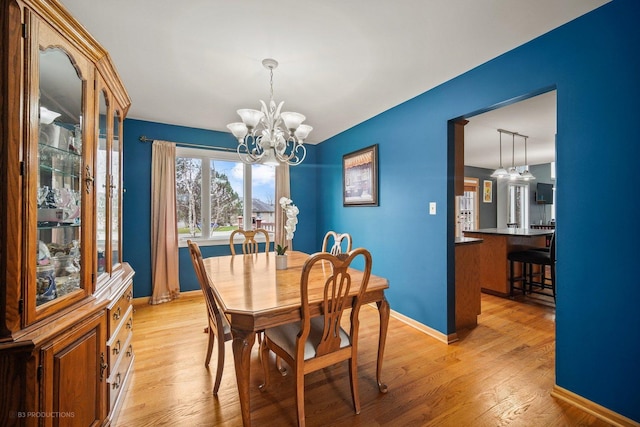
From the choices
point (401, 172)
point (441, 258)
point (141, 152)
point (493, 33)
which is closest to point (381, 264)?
point (441, 258)

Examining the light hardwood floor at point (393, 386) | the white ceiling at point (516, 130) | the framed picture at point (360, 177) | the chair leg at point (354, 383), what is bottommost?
the light hardwood floor at point (393, 386)

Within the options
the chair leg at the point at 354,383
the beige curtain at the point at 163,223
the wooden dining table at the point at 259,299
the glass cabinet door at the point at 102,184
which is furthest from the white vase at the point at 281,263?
the beige curtain at the point at 163,223

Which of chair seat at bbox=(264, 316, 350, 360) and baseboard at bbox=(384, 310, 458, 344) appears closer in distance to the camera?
chair seat at bbox=(264, 316, 350, 360)

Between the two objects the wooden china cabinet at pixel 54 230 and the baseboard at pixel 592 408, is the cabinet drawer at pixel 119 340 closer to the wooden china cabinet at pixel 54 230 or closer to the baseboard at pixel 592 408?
the wooden china cabinet at pixel 54 230

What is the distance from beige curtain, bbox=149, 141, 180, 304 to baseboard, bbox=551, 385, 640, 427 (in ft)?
13.4

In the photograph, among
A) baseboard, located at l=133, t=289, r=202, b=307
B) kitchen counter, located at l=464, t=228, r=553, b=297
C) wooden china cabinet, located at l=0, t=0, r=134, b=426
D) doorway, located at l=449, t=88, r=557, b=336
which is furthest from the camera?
kitchen counter, located at l=464, t=228, r=553, b=297

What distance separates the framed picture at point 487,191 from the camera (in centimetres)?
720

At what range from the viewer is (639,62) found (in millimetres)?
1456

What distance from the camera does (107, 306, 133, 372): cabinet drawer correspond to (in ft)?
4.94

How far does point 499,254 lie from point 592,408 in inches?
93.4

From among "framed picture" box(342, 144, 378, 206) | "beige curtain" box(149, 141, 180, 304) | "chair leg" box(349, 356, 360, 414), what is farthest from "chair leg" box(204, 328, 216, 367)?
"framed picture" box(342, 144, 378, 206)

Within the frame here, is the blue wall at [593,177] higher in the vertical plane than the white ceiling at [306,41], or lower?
lower

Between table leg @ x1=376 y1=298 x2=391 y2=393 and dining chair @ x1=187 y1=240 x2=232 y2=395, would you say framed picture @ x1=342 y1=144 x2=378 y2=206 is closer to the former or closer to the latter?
table leg @ x1=376 y1=298 x2=391 y2=393

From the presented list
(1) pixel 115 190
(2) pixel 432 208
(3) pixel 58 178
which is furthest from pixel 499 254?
(3) pixel 58 178
